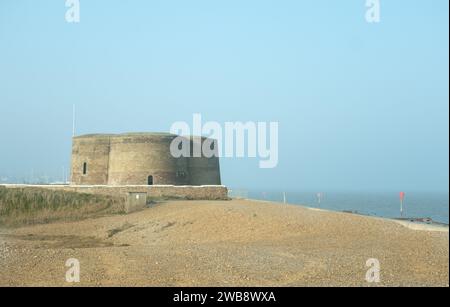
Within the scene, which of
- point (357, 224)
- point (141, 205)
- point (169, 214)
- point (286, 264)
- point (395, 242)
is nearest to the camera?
point (286, 264)

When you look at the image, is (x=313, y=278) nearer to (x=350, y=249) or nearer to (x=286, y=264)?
(x=286, y=264)

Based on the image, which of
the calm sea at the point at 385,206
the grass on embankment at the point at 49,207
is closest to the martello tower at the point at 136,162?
the calm sea at the point at 385,206

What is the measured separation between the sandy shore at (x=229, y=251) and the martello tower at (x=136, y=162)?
13832mm

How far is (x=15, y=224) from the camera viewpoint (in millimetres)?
19438

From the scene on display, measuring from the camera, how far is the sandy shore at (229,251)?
333 inches

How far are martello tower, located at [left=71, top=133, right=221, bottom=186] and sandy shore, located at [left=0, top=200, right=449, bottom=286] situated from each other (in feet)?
45.4

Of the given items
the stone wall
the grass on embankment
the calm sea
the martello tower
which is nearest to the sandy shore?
the grass on embankment

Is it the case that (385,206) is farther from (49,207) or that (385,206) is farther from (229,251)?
(229,251)

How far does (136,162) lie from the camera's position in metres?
32.3

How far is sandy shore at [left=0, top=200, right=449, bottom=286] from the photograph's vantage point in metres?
8.47

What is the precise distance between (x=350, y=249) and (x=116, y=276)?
505 cm

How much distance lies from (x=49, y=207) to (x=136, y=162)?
10551mm

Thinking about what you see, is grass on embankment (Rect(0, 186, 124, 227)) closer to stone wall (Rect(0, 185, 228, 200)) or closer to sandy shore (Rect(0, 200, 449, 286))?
sandy shore (Rect(0, 200, 449, 286))
